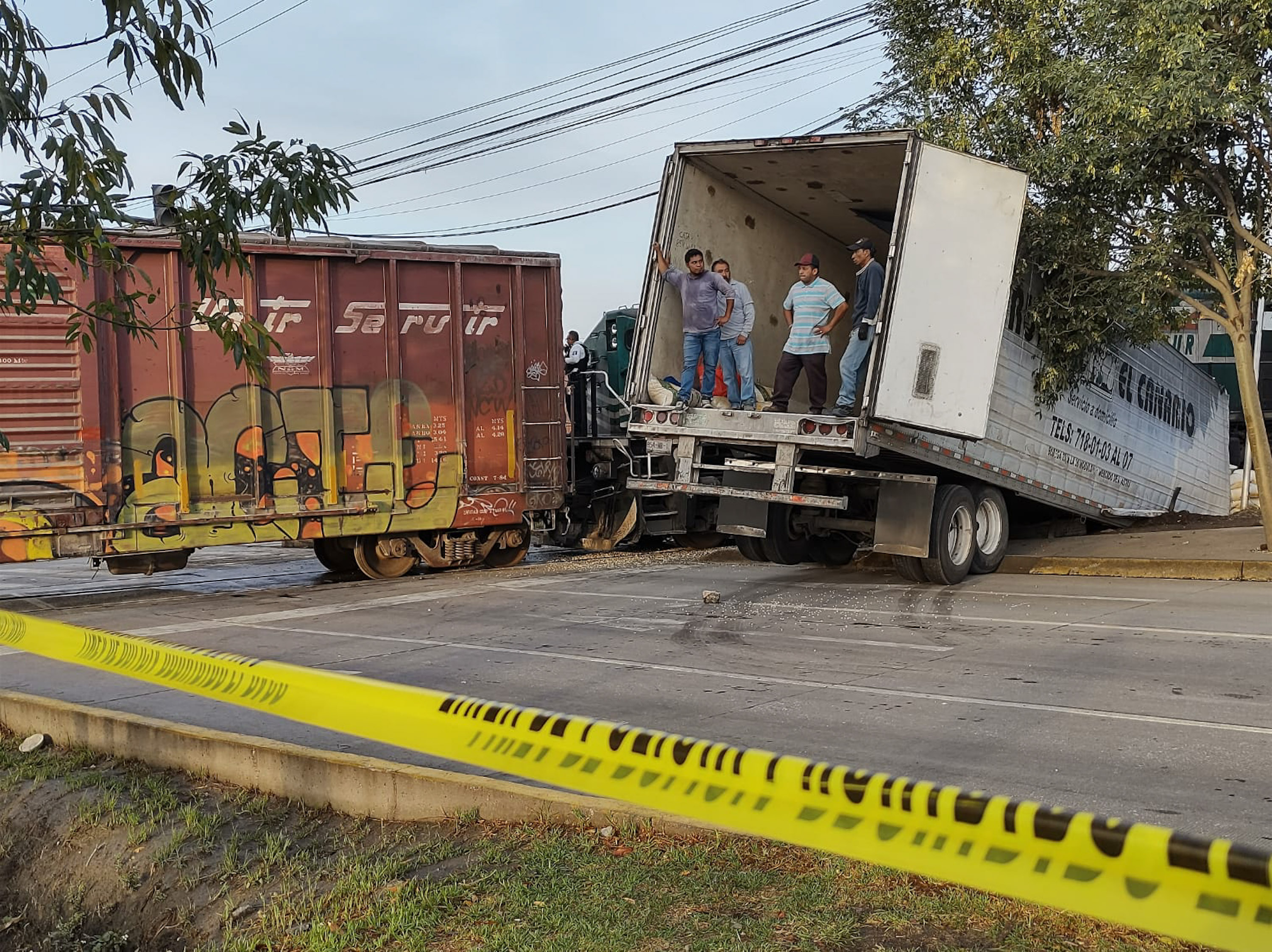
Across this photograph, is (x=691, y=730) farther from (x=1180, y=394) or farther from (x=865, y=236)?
(x=1180, y=394)

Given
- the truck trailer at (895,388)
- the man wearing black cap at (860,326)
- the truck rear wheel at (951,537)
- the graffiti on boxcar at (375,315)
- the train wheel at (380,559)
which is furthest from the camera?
the train wheel at (380,559)

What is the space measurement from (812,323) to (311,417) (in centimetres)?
567

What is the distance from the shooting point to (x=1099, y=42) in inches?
459

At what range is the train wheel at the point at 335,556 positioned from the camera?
14.6 m

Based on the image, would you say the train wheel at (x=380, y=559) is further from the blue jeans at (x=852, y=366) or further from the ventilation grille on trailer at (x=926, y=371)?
the ventilation grille on trailer at (x=926, y=371)

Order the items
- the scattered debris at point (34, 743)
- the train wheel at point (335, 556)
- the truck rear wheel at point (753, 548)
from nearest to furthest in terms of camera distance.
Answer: the scattered debris at point (34, 743), the truck rear wheel at point (753, 548), the train wheel at point (335, 556)

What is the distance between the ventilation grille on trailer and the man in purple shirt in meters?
2.37

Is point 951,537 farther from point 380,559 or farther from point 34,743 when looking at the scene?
point 34,743

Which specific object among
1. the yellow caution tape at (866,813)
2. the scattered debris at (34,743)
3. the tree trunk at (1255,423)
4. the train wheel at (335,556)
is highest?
the tree trunk at (1255,423)

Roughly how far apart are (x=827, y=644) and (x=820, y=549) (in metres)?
5.13

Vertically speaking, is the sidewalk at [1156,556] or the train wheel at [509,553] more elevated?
the sidewalk at [1156,556]

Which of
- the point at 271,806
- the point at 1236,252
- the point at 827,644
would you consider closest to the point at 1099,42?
the point at 1236,252

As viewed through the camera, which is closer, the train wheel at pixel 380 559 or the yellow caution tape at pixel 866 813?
the yellow caution tape at pixel 866 813

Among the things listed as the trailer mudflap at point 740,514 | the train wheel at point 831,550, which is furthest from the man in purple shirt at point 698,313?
the train wheel at point 831,550
